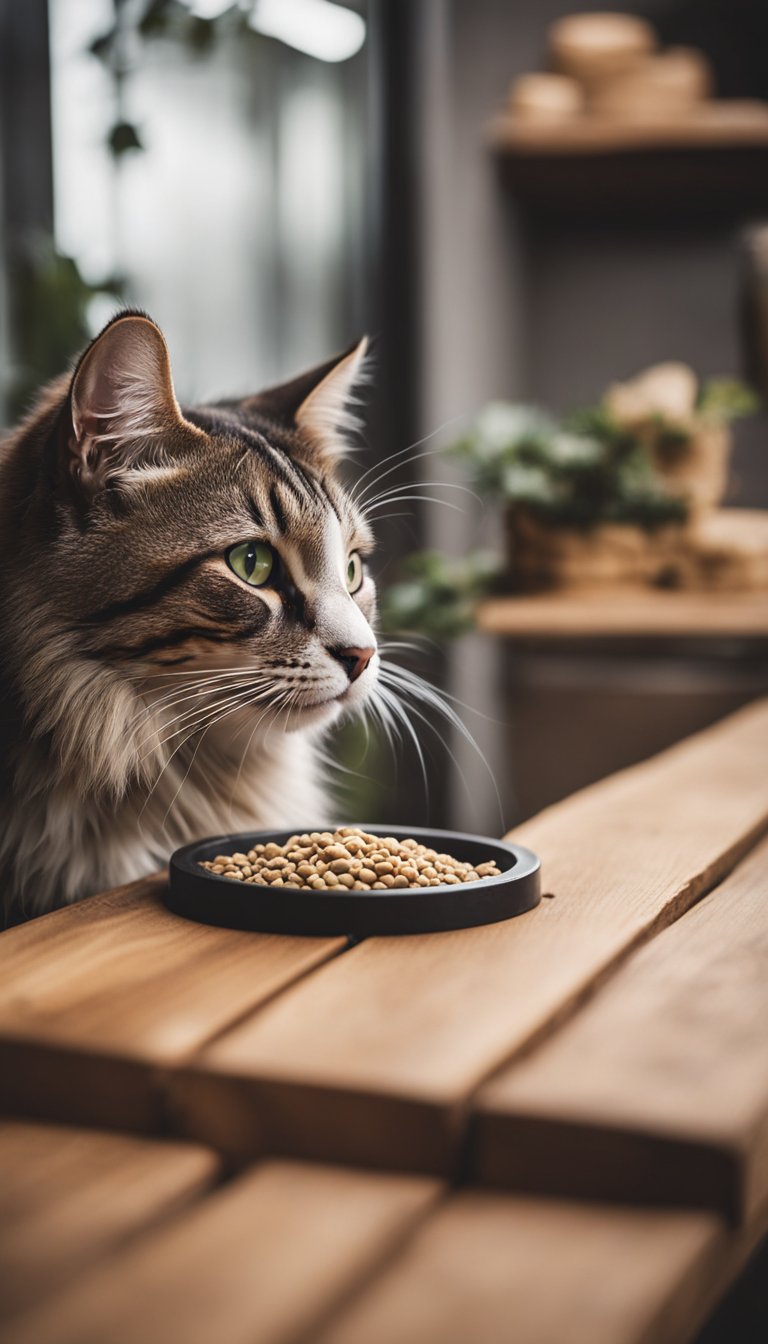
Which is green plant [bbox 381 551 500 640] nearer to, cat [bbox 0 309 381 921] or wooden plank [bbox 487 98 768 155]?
wooden plank [bbox 487 98 768 155]

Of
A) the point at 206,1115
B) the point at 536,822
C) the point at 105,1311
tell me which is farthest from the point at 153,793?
the point at 105,1311

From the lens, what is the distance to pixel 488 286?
3.69 metres

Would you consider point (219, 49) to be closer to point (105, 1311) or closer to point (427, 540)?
point (427, 540)

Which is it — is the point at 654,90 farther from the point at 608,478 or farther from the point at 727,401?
the point at 608,478

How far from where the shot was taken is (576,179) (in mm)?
3627

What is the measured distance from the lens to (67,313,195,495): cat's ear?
1.06 m

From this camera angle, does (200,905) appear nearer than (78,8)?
Yes

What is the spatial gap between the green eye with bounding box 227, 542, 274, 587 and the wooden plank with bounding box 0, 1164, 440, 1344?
0.59 metres

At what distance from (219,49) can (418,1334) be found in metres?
3.10

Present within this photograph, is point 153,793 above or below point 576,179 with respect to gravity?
below

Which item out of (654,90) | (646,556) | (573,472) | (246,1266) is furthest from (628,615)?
(246,1266)

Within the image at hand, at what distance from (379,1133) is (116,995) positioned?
0.74 feet

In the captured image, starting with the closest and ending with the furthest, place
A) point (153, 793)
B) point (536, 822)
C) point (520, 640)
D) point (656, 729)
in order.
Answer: point (153, 793)
point (536, 822)
point (520, 640)
point (656, 729)

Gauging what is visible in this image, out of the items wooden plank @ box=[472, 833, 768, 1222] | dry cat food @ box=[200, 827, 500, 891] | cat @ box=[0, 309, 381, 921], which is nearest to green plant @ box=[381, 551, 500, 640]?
cat @ box=[0, 309, 381, 921]
